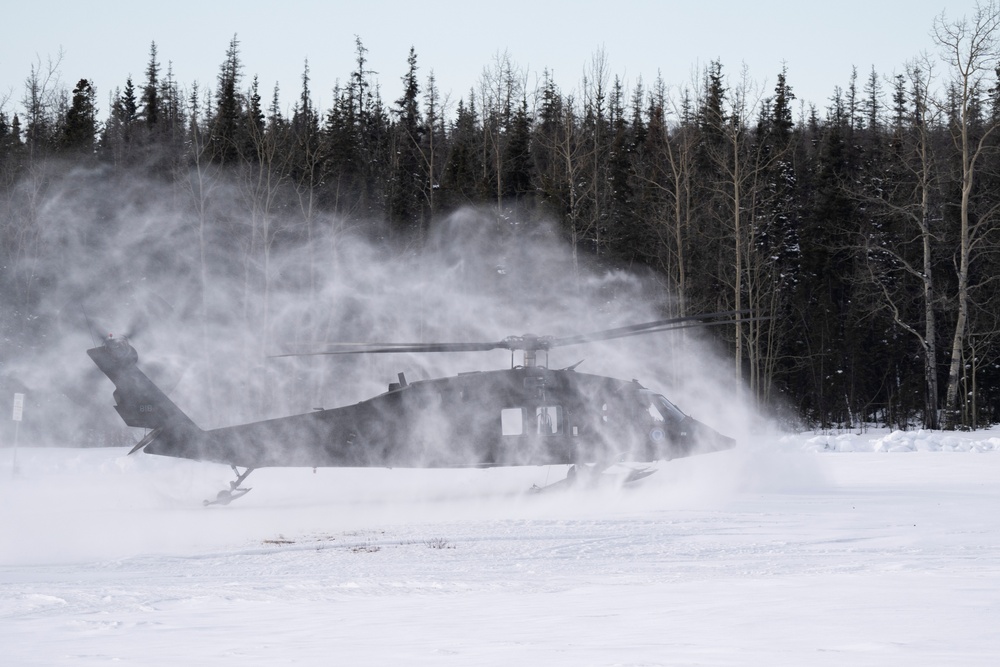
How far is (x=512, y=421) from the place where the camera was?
1437 centimetres

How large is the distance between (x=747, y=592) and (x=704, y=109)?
33.5 m

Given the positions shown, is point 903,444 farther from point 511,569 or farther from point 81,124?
point 81,124

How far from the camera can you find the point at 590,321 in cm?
3634

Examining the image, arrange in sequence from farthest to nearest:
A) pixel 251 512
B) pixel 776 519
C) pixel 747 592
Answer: pixel 251 512, pixel 776 519, pixel 747 592

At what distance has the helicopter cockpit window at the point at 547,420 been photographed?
14430 millimetres

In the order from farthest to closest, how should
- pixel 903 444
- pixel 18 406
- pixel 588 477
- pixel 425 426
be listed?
pixel 903 444 → pixel 18 406 → pixel 588 477 → pixel 425 426

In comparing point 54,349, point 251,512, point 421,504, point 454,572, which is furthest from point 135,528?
point 54,349

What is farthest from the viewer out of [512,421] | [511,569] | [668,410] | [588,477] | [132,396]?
[668,410]

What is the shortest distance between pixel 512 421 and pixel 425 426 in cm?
135

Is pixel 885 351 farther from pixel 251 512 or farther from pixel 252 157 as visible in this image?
pixel 251 512

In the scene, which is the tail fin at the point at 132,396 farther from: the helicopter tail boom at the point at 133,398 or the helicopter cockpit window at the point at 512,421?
the helicopter cockpit window at the point at 512,421

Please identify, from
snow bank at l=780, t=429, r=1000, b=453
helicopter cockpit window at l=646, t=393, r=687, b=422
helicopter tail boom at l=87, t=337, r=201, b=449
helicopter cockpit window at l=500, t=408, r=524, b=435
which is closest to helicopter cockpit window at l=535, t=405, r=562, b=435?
helicopter cockpit window at l=500, t=408, r=524, b=435

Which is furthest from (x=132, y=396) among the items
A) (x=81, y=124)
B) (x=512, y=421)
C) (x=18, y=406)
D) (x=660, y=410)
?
(x=81, y=124)

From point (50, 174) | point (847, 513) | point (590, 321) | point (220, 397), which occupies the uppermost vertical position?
point (50, 174)
